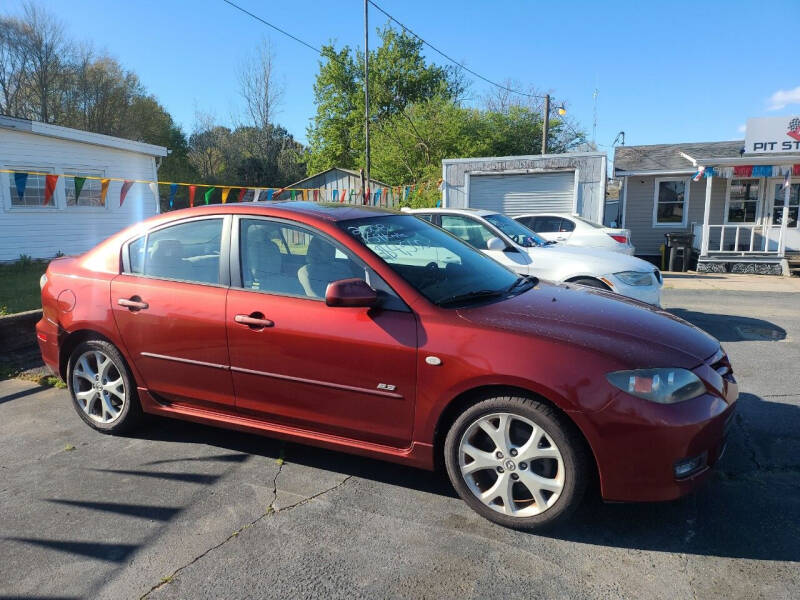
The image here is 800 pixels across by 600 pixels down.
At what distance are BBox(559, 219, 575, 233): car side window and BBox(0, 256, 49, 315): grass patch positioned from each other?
995 centimetres

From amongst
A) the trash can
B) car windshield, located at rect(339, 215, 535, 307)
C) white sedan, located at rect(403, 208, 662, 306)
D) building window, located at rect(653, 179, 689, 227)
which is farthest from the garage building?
car windshield, located at rect(339, 215, 535, 307)

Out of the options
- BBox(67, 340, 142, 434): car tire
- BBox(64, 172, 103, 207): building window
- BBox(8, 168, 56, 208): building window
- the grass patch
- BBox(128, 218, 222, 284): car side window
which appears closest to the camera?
BBox(128, 218, 222, 284): car side window

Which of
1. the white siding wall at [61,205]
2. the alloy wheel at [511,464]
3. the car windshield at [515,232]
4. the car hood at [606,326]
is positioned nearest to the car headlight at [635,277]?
the car windshield at [515,232]

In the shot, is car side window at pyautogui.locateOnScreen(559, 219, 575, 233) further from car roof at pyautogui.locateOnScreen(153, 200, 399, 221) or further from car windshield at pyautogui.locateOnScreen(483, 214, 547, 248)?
car roof at pyautogui.locateOnScreen(153, 200, 399, 221)

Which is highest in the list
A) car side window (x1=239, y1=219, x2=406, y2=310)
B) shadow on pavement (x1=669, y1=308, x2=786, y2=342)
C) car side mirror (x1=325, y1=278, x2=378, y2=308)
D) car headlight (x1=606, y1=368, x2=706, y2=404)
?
car side window (x1=239, y1=219, x2=406, y2=310)

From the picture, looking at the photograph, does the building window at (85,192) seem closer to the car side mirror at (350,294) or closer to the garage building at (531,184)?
the garage building at (531,184)

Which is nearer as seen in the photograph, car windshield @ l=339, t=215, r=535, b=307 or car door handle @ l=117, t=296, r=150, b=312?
car windshield @ l=339, t=215, r=535, b=307

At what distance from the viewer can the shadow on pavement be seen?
686 centimetres

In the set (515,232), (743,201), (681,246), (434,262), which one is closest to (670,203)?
(743,201)

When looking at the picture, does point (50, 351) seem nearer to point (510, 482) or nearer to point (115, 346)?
point (115, 346)

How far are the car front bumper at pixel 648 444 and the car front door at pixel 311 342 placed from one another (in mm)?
968

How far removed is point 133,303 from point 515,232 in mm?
5227

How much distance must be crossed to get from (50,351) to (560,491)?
372 centimetres

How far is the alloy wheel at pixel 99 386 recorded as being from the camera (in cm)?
396
